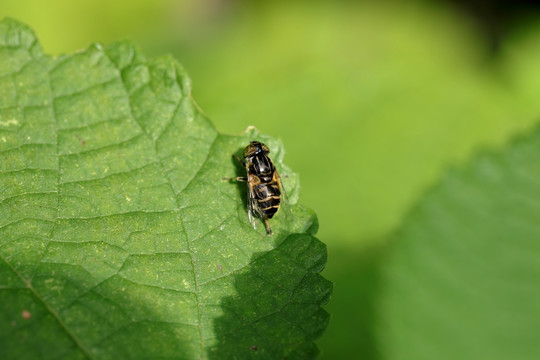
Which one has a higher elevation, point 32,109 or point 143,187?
point 32,109

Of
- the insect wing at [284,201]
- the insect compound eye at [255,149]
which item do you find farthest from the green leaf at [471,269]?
the insect compound eye at [255,149]

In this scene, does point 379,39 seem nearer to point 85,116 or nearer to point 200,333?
point 85,116

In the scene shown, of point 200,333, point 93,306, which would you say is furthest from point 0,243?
point 200,333

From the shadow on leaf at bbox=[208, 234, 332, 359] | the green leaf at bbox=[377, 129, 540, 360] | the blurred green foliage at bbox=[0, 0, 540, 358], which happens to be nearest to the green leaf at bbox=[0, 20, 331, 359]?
the shadow on leaf at bbox=[208, 234, 332, 359]

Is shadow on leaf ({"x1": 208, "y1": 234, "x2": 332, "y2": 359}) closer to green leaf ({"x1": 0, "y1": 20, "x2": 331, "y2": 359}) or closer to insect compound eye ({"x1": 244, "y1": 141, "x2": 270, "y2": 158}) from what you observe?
green leaf ({"x1": 0, "y1": 20, "x2": 331, "y2": 359})

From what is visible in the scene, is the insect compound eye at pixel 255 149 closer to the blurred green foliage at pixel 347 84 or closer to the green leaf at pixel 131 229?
the green leaf at pixel 131 229

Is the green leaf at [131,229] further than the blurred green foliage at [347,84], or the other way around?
the blurred green foliage at [347,84]

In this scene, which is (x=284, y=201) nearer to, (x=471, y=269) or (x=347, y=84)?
(x=471, y=269)
